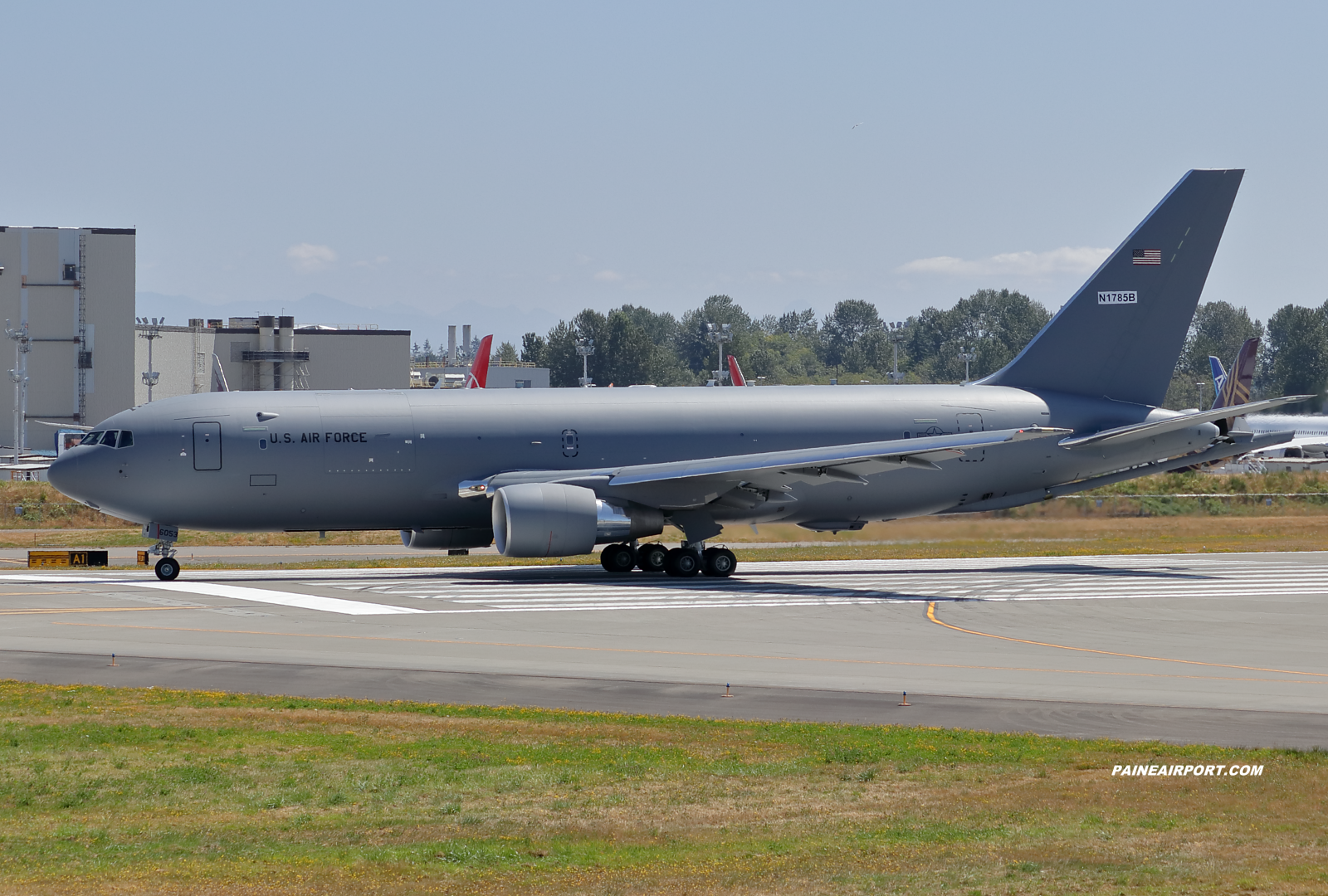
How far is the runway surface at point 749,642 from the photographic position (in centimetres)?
1944

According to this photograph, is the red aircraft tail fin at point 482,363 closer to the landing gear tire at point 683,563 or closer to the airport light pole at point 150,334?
the landing gear tire at point 683,563

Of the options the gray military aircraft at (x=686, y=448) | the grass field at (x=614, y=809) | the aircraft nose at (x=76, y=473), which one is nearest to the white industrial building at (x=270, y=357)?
the aircraft nose at (x=76, y=473)

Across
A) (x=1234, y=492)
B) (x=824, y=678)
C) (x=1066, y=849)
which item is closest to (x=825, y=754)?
(x=1066, y=849)

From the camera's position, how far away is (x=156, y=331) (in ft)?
397

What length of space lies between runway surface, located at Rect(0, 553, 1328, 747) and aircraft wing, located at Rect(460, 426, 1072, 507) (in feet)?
8.52

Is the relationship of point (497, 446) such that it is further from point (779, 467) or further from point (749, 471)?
point (779, 467)

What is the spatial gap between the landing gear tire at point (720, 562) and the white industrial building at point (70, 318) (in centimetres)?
9285

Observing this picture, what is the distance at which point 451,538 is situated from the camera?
40656 mm

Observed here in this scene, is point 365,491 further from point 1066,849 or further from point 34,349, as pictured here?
point 34,349

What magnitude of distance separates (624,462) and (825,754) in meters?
24.3

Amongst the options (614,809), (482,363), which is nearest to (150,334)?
(482,363)

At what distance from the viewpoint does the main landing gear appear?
129ft

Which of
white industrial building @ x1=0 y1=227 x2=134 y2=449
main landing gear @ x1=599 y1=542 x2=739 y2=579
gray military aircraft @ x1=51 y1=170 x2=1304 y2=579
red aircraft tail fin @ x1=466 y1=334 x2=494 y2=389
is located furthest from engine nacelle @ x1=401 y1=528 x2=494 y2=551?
white industrial building @ x1=0 y1=227 x2=134 y2=449

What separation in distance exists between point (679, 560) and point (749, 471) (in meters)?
3.84
